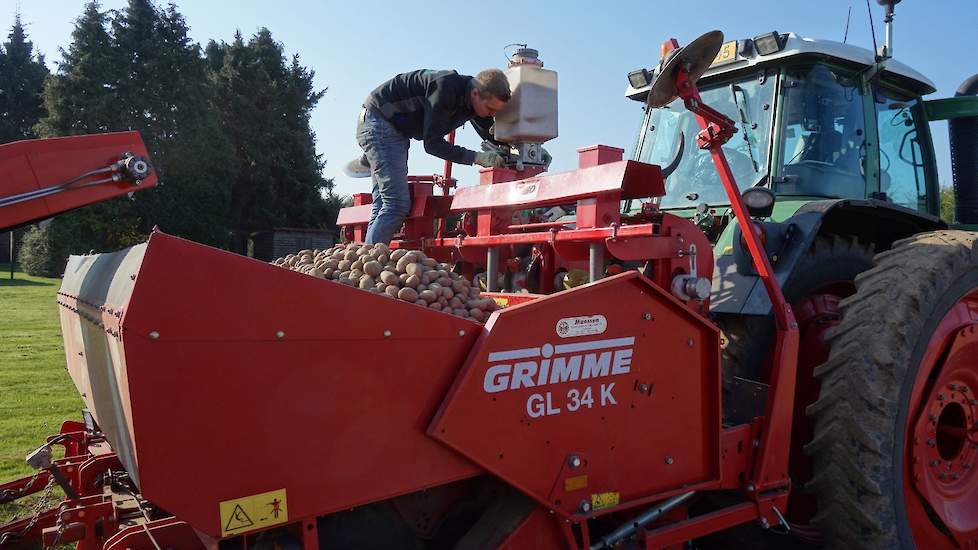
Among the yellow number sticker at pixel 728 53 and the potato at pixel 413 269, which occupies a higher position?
the yellow number sticker at pixel 728 53

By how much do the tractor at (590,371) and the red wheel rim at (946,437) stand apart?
0.02 meters

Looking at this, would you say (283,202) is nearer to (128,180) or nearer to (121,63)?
(121,63)

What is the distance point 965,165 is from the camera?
5.54 m

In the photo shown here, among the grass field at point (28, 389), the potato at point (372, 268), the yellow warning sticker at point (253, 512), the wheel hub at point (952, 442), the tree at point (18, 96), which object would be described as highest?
the tree at point (18, 96)

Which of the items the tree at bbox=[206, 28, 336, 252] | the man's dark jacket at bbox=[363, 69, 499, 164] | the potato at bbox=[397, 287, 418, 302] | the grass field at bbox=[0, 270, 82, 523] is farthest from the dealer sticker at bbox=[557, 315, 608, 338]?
the tree at bbox=[206, 28, 336, 252]

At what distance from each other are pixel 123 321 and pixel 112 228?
2780 cm

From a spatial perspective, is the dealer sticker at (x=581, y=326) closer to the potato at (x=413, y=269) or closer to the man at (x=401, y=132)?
the potato at (x=413, y=269)

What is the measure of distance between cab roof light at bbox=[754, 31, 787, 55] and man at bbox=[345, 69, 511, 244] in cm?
174

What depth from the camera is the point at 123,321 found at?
169cm

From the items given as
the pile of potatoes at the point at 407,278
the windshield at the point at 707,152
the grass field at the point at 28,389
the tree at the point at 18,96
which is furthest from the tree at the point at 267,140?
the pile of potatoes at the point at 407,278

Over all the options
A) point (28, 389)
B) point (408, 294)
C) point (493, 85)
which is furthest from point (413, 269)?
point (28, 389)

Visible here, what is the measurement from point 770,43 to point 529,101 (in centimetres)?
160

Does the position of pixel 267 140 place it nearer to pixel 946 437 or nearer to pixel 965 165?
pixel 965 165

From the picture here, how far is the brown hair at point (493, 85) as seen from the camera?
3.72 m
